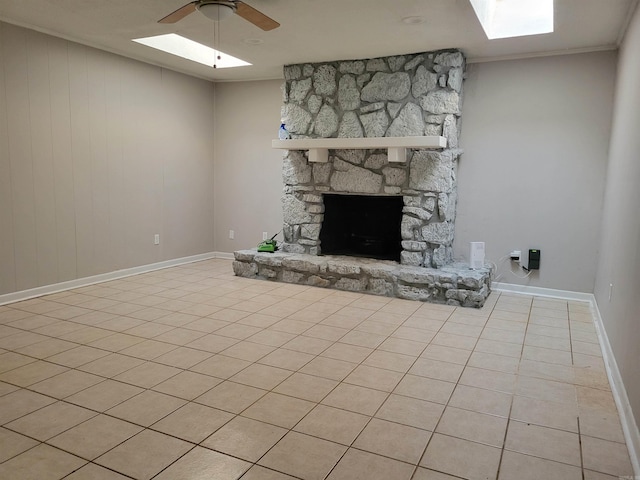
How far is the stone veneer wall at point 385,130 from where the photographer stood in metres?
4.53

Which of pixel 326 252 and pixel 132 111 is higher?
pixel 132 111

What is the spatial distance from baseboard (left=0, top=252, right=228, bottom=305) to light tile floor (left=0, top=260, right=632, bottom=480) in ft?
0.54

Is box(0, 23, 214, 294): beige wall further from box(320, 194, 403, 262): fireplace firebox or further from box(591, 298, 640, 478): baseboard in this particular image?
box(591, 298, 640, 478): baseboard

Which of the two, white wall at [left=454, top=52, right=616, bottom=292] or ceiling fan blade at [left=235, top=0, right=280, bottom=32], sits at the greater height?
ceiling fan blade at [left=235, top=0, right=280, bottom=32]

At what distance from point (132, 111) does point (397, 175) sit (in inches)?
115

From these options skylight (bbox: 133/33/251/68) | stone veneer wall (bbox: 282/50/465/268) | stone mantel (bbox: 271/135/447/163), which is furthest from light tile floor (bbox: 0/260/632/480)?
skylight (bbox: 133/33/251/68)

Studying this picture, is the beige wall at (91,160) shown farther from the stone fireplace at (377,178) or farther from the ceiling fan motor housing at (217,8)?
the ceiling fan motor housing at (217,8)

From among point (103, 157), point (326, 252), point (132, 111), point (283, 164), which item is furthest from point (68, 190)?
point (326, 252)

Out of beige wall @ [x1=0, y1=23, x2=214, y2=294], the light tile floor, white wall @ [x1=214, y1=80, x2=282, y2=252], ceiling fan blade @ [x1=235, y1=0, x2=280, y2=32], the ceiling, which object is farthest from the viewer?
white wall @ [x1=214, y1=80, x2=282, y2=252]

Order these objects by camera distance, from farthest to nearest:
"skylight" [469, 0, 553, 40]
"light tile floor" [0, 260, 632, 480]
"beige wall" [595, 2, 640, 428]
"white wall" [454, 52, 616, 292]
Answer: "white wall" [454, 52, 616, 292] < "skylight" [469, 0, 553, 40] < "beige wall" [595, 2, 640, 428] < "light tile floor" [0, 260, 632, 480]

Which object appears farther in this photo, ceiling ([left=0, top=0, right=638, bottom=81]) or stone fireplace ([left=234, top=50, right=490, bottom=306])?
stone fireplace ([left=234, top=50, right=490, bottom=306])

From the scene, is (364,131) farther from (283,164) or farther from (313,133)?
(283,164)

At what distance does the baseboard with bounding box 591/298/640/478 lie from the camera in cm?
190

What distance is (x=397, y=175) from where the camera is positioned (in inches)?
188
